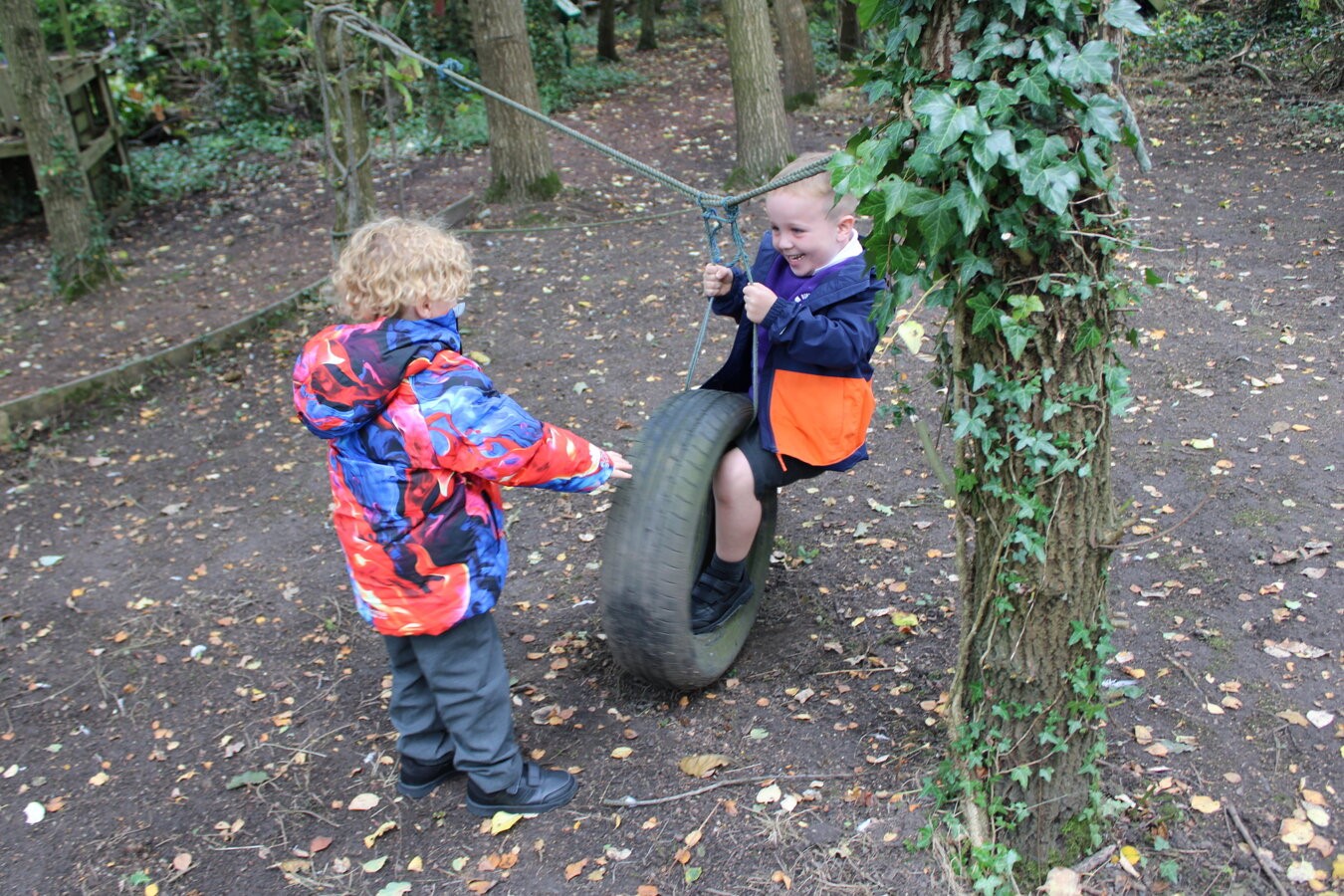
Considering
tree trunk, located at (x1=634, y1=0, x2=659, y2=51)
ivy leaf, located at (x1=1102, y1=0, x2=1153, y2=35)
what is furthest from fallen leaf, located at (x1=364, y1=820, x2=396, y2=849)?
tree trunk, located at (x1=634, y1=0, x2=659, y2=51)

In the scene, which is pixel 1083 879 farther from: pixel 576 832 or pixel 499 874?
pixel 499 874

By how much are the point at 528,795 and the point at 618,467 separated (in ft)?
3.20

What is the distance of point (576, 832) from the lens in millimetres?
2814

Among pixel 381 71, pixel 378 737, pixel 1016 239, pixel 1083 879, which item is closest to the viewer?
pixel 1016 239

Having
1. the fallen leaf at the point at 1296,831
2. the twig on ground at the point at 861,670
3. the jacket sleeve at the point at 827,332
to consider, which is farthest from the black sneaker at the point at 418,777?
the fallen leaf at the point at 1296,831

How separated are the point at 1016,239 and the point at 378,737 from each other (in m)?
2.52

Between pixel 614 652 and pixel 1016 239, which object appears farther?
pixel 614 652

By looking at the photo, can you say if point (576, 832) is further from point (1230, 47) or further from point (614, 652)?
point (1230, 47)

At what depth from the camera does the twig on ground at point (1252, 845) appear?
2.49 meters

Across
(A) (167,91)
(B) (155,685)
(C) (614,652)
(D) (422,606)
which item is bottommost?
(B) (155,685)

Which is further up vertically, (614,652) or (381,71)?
(381,71)

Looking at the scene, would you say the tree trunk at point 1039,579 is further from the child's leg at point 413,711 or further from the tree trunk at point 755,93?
the tree trunk at point 755,93

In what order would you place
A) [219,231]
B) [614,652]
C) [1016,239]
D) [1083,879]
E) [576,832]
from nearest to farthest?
[1016,239] → [1083,879] → [576,832] → [614,652] → [219,231]

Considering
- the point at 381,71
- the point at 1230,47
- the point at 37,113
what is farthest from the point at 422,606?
the point at 1230,47
